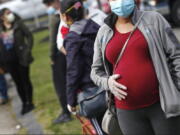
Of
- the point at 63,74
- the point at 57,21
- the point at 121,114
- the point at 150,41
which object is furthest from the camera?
the point at 63,74

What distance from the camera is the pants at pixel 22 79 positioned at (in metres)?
6.39

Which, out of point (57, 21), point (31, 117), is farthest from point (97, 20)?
point (31, 117)

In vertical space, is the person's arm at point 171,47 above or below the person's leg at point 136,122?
above

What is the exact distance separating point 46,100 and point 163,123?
4724mm

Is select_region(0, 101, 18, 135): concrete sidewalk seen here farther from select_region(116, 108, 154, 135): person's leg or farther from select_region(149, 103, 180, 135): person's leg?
select_region(149, 103, 180, 135): person's leg

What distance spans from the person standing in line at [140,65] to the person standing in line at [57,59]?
7.61 feet

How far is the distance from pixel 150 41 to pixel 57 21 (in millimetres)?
2724

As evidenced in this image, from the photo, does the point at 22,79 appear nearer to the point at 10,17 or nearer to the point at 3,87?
the point at 10,17

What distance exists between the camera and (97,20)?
3561mm

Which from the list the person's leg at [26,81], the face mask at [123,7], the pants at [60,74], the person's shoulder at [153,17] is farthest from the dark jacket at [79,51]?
the person's leg at [26,81]

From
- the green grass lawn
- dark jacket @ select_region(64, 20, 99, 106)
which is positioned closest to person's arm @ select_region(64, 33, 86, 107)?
dark jacket @ select_region(64, 20, 99, 106)

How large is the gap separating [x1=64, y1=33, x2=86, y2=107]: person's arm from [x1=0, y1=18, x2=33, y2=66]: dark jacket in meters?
2.77

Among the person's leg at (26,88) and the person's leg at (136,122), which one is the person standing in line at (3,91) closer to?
the person's leg at (26,88)

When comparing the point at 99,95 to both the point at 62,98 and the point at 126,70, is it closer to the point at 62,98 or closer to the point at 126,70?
the point at 126,70
